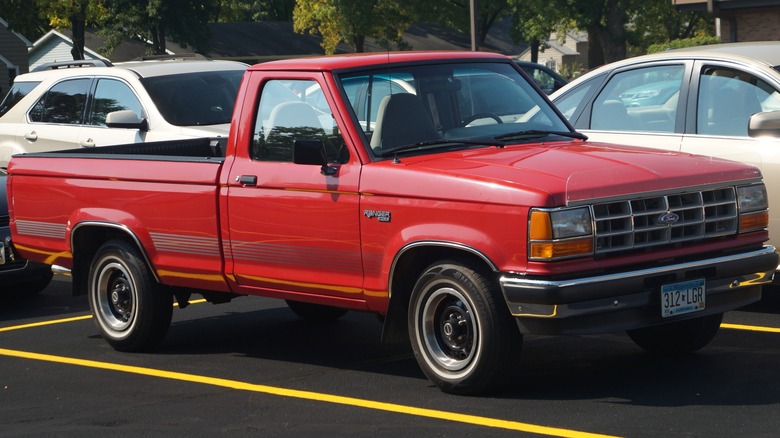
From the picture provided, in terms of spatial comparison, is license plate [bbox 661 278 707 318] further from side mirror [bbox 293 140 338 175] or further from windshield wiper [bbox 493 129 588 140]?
side mirror [bbox 293 140 338 175]

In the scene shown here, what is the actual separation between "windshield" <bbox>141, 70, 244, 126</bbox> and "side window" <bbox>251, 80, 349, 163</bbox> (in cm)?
516

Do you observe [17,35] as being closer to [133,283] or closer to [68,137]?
[68,137]

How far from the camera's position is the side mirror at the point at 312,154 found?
777 cm

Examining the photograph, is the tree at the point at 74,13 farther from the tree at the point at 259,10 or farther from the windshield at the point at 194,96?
the windshield at the point at 194,96

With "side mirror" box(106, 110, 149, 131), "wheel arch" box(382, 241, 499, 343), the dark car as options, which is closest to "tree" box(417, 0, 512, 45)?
"side mirror" box(106, 110, 149, 131)

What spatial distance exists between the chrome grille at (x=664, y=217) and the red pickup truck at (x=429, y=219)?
0.04 feet

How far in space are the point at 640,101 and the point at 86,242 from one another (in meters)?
4.25

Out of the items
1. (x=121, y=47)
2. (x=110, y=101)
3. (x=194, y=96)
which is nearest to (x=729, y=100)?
(x=194, y=96)

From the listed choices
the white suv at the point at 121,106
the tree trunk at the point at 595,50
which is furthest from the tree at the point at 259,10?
the white suv at the point at 121,106

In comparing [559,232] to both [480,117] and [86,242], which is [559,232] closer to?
[480,117]

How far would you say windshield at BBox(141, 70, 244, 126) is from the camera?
13719 millimetres

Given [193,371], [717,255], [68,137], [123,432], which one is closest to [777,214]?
[717,255]

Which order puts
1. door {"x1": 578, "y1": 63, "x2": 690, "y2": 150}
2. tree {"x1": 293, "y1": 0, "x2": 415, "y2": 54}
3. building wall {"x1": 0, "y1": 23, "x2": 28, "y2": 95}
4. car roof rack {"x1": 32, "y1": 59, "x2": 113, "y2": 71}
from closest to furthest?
door {"x1": 578, "y1": 63, "x2": 690, "y2": 150} → car roof rack {"x1": 32, "y1": 59, "x2": 113, "y2": 71} → tree {"x1": 293, "y1": 0, "x2": 415, "y2": 54} → building wall {"x1": 0, "y1": 23, "x2": 28, "y2": 95}

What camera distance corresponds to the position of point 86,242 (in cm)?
969
